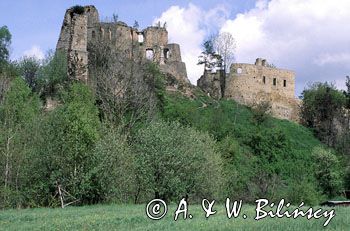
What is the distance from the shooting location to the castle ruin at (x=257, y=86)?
98250 millimetres

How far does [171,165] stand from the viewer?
5025 cm

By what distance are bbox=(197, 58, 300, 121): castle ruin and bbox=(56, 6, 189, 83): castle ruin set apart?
5602 millimetres

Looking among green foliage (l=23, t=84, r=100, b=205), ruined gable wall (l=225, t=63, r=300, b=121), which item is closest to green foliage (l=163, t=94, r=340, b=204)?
ruined gable wall (l=225, t=63, r=300, b=121)

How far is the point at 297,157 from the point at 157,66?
2188cm

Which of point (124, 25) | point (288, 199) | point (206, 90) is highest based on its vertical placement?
point (124, 25)

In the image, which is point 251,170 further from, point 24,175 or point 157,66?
point 24,175

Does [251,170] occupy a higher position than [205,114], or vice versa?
[205,114]

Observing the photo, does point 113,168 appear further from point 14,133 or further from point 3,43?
point 3,43

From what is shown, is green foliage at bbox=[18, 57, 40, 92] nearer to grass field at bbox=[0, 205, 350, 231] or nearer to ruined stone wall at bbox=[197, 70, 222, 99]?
ruined stone wall at bbox=[197, 70, 222, 99]

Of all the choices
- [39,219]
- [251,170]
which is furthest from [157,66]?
[39,219]

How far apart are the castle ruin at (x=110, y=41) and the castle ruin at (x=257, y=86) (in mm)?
5602

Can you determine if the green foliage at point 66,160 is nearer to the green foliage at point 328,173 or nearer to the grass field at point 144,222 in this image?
the grass field at point 144,222

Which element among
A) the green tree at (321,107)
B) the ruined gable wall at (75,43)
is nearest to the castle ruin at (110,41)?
the ruined gable wall at (75,43)

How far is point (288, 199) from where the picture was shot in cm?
6347
